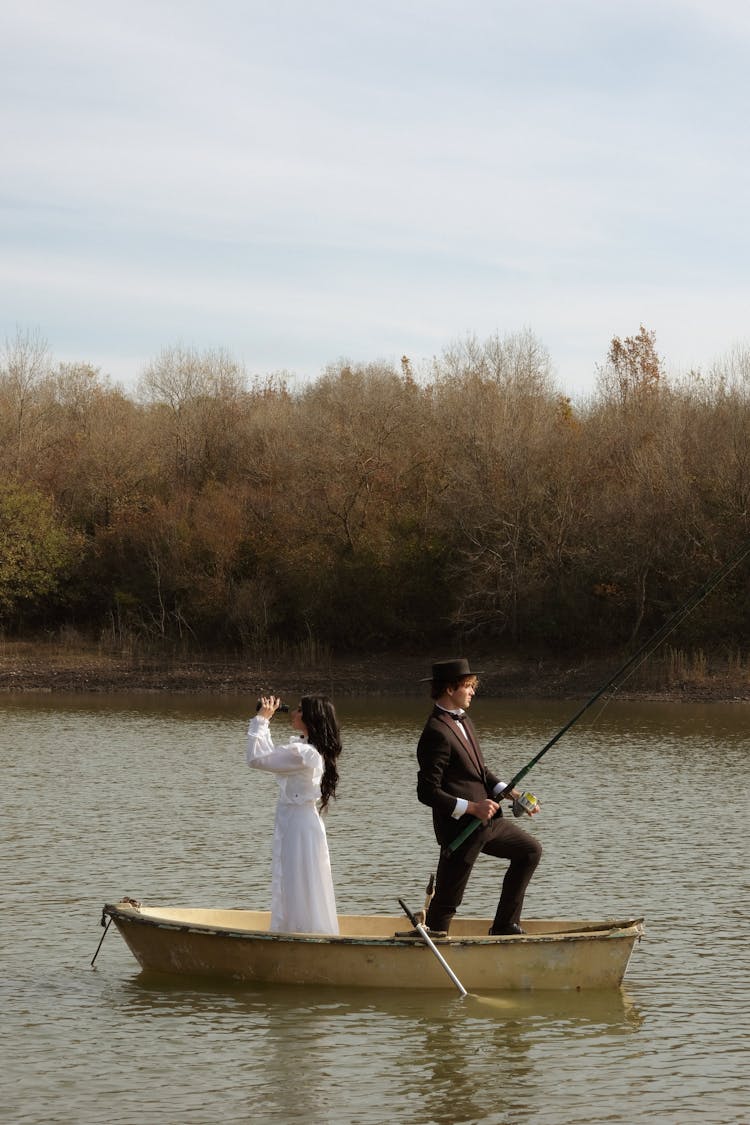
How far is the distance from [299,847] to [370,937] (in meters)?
0.79

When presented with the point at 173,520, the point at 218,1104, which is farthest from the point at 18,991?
the point at 173,520

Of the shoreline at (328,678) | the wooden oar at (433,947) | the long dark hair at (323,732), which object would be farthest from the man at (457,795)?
the shoreline at (328,678)

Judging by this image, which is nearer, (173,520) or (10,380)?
(173,520)

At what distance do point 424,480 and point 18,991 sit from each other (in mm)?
46080

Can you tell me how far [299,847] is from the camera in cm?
1067

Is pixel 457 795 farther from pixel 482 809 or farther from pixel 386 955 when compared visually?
pixel 386 955

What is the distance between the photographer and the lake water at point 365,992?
8.83 m

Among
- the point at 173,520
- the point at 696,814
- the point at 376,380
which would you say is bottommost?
the point at 696,814

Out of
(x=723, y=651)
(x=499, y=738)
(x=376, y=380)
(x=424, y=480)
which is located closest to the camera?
(x=499, y=738)

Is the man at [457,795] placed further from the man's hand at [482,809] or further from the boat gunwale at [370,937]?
the boat gunwale at [370,937]

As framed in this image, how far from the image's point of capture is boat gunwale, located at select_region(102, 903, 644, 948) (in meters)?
10.5

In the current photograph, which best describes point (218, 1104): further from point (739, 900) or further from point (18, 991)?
point (739, 900)

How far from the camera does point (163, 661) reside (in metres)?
51.5

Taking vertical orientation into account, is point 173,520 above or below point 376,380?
below
